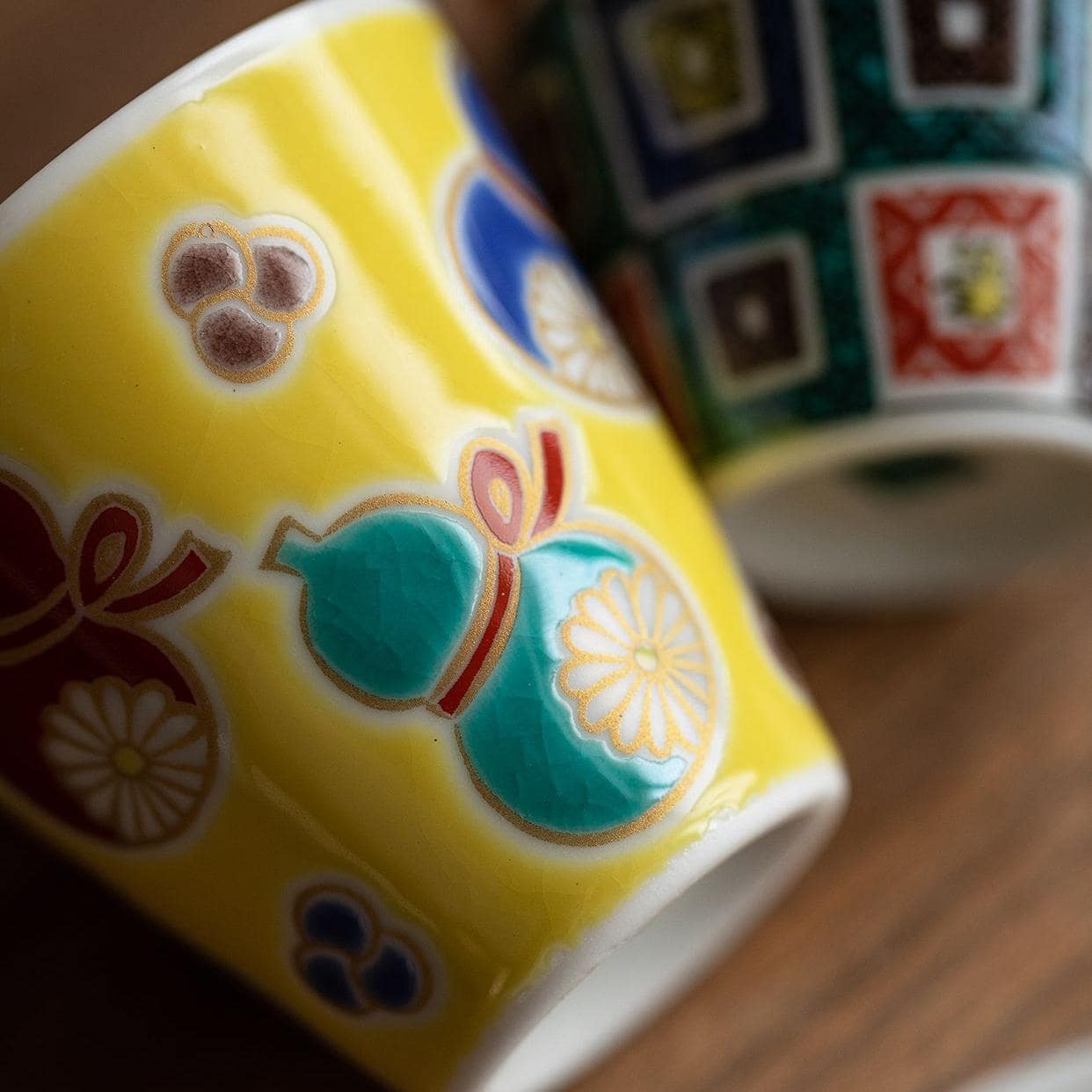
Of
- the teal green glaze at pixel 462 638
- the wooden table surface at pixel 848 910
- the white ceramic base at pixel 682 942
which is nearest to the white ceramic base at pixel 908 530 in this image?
the wooden table surface at pixel 848 910

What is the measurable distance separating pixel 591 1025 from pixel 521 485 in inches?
8.6

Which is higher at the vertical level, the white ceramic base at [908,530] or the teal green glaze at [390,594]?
the teal green glaze at [390,594]

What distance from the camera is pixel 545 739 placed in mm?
332

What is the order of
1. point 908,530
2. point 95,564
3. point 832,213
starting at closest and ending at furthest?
point 95,564 < point 832,213 < point 908,530

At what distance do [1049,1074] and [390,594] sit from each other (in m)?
0.31

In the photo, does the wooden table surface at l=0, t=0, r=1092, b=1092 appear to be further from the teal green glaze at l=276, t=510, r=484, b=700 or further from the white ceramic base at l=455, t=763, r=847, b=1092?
the teal green glaze at l=276, t=510, r=484, b=700

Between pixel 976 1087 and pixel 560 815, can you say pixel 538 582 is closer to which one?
pixel 560 815

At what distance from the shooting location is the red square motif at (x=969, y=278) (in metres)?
0.42

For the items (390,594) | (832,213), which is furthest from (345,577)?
(832,213)

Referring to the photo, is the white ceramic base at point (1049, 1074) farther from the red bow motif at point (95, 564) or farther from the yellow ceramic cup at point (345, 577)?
the red bow motif at point (95, 564)

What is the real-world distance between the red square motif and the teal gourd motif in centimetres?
14

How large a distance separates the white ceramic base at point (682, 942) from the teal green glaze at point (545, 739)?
0.14 feet

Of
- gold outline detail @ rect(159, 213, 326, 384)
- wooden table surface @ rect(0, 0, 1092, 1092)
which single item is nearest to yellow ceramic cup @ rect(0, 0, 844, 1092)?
gold outline detail @ rect(159, 213, 326, 384)

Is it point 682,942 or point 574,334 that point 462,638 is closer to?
point 574,334
